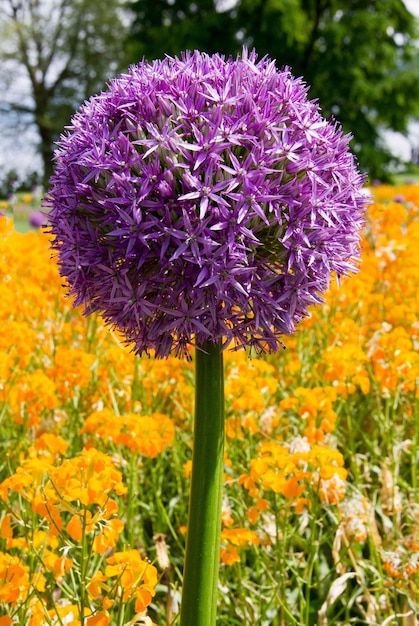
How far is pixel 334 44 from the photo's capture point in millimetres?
21594

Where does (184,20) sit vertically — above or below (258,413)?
above

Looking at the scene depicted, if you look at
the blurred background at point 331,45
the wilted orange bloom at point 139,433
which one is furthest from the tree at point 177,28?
the wilted orange bloom at point 139,433

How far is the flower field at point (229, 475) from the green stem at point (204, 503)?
0.33 feet

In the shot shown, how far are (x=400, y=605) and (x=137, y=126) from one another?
186 centimetres

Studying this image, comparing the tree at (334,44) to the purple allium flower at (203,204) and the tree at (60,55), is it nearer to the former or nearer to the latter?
the tree at (60,55)

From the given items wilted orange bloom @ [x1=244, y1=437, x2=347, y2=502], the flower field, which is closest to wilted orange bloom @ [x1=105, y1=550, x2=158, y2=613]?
the flower field

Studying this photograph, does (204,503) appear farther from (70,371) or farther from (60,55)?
(60,55)

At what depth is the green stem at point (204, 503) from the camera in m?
1.57

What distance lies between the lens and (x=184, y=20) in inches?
872

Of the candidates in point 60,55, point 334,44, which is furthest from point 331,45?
point 60,55

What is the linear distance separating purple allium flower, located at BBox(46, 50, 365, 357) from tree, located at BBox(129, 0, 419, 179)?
20.0 m

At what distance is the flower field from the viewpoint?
1686mm

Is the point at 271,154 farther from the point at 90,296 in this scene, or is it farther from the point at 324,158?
the point at 90,296

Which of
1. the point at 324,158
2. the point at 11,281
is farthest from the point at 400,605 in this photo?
the point at 11,281
